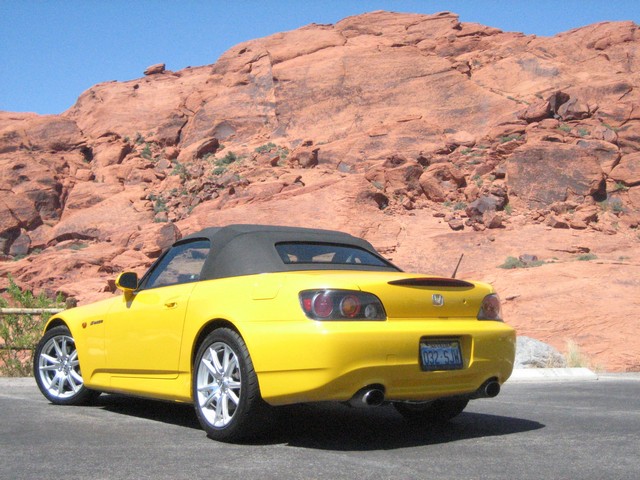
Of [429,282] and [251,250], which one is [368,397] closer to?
[429,282]

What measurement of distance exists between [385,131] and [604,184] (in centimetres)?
1203

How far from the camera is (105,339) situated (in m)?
6.33

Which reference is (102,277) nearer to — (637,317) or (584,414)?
(637,317)

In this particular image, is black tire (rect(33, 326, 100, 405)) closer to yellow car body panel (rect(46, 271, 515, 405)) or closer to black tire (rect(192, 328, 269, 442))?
yellow car body panel (rect(46, 271, 515, 405))

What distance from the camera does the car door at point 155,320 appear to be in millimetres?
5547

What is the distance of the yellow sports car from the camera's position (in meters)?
4.64

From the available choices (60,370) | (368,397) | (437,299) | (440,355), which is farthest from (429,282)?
(60,370)

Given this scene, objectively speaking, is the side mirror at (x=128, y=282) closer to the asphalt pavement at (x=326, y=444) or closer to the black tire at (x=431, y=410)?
the asphalt pavement at (x=326, y=444)

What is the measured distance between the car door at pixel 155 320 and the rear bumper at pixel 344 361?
0.96m

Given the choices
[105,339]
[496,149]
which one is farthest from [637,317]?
[496,149]

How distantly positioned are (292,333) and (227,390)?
2.25ft

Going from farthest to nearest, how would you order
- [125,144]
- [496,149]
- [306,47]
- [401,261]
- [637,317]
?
1. [306,47]
2. [125,144]
3. [496,149]
4. [401,261]
5. [637,317]

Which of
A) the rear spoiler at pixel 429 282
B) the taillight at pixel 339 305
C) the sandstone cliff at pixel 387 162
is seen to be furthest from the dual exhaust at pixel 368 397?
the sandstone cliff at pixel 387 162

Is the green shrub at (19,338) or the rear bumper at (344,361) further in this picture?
the green shrub at (19,338)
